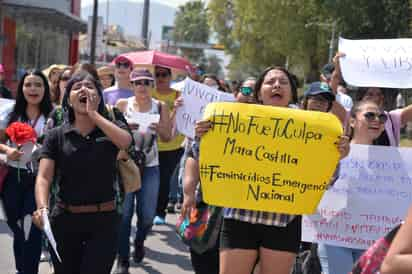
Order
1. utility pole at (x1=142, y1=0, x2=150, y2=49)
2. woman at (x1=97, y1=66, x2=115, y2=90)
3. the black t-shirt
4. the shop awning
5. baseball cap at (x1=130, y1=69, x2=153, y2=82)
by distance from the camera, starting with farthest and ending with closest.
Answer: utility pole at (x1=142, y1=0, x2=150, y2=49)
the shop awning
woman at (x1=97, y1=66, x2=115, y2=90)
baseball cap at (x1=130, y1=69, x2=153, y2=82)
the black t-shirt

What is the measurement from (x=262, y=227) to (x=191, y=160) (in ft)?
2.28

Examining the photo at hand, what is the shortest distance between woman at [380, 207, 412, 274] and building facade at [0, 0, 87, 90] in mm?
27733

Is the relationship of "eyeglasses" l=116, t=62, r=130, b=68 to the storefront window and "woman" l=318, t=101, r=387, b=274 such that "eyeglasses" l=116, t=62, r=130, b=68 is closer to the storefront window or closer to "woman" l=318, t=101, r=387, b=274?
"woman" l=318, t=101, r=387, b=274

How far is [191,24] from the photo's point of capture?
143 meters

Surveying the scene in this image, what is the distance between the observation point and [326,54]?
134 feet

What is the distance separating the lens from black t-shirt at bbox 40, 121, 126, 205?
4.35 metres

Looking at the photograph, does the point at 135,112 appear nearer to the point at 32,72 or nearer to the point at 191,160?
the point at 32,72

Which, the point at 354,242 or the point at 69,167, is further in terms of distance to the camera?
the point at 354,242

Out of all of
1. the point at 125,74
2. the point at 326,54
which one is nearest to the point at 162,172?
the point at 125,74

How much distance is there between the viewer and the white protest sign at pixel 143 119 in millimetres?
6809

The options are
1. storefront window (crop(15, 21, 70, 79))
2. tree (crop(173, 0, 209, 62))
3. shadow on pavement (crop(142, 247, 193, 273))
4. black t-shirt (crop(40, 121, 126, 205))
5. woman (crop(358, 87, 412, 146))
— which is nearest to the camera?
black t-shirt (crop(40, 121, 126, 205))

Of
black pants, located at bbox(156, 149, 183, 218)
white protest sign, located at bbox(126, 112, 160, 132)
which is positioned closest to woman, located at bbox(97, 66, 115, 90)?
black pants, located at bbox(156, 149, 183, 218)

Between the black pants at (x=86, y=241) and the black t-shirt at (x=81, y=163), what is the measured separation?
0.34ft

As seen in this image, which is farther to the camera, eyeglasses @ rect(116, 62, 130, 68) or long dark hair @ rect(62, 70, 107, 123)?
eyeglasses @ rect(116, 62, 130, 68)
